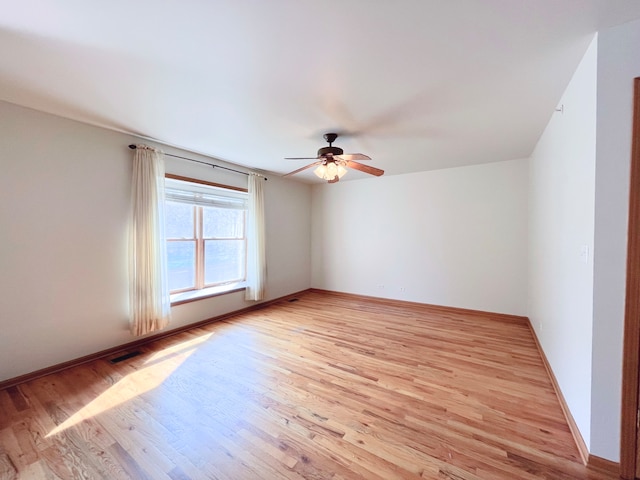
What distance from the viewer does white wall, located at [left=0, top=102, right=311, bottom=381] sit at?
2.31 m

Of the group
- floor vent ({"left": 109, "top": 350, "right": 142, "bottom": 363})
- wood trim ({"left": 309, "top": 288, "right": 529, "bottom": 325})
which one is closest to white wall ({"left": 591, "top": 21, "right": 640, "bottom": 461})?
wood trim ({"left": 309, "top": 288, "right": 529, "bottom": 325})

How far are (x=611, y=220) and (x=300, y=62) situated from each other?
209 cm

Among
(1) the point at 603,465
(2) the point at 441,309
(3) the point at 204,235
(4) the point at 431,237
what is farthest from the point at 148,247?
(2) the point at 441,309

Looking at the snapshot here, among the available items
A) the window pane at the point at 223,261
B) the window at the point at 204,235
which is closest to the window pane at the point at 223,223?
the window at the point at 204,235

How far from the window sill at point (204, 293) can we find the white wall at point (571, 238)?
411 cm

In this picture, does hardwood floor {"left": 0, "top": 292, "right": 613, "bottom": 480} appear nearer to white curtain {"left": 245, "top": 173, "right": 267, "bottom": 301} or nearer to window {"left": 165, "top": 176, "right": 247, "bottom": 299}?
window {"left": 165, "top": 176, "right": 247, "bottom": 299}

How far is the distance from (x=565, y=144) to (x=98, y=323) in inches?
191

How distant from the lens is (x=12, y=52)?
1.62 meters

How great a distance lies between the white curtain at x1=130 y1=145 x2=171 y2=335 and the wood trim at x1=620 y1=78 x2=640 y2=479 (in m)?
4.11

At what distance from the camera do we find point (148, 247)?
3125mm

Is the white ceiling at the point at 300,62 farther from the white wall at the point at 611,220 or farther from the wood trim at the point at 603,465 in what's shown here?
the wood trim at the point at 603,465

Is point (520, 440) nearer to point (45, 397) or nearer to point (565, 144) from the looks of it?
point (565, 144)

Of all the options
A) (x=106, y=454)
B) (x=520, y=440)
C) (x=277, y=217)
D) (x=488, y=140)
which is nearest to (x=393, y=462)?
(x=520, y=440)

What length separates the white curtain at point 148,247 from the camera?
120 inches
